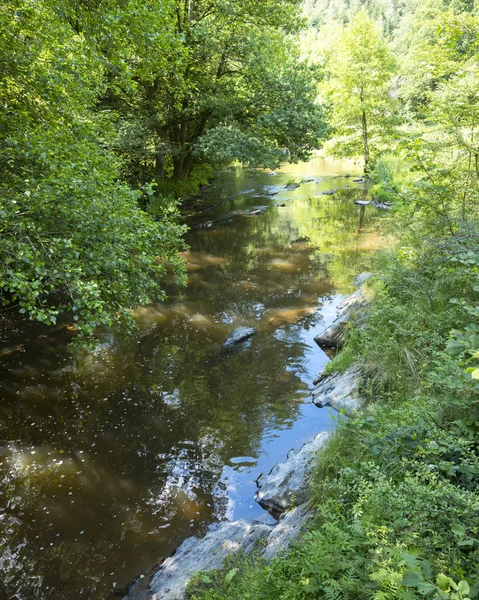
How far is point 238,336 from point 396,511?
21.1 ft

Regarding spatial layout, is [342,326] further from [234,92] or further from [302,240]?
[234,92]

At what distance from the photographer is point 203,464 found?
5.72 meters

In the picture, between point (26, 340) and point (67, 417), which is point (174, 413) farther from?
point (26, 340)

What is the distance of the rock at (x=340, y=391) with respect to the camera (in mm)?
6062

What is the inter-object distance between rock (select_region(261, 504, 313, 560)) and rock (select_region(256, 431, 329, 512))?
33 centimetres

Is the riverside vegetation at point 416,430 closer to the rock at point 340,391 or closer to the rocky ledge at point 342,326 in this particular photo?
the rock at point 340,391

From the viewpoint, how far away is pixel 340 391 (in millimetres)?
6566

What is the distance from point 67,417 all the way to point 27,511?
187 cm

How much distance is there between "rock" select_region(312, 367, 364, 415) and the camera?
6062 mm

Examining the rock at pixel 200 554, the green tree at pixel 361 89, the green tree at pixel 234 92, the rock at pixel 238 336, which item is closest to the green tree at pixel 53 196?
the rock at pixel 238 336

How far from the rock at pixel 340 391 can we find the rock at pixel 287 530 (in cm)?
196

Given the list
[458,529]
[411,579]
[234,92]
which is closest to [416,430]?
[458,529]

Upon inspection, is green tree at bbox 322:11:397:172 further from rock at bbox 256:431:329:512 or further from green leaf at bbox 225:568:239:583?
green leaf at bbox 225:568:239:583

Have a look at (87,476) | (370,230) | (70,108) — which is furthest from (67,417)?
(370,230)
